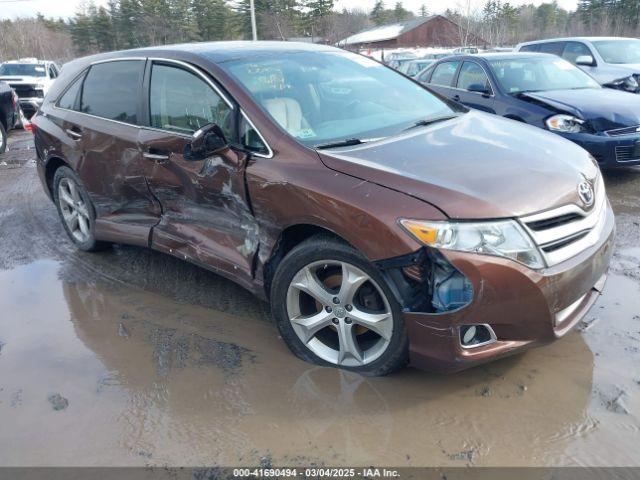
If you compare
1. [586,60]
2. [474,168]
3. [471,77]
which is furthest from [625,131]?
[586,60]

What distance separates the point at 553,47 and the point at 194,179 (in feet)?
32.7

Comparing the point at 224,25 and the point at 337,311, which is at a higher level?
the point at 224,25

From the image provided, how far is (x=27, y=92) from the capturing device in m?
15.6

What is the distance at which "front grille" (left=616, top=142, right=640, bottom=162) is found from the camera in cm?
575

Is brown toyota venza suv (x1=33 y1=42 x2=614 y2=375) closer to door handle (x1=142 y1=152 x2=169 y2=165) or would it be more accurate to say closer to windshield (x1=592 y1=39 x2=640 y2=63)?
door handle (x1=142 y1=152 x2=169 y2=165)

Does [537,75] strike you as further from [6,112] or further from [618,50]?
[6,112]

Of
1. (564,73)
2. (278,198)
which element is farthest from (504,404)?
(564,73)

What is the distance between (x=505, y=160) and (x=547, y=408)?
126 centimetres

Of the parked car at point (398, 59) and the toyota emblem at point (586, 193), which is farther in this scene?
the parked car at point (398, 59)

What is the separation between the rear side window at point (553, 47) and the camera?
1074 centimetres

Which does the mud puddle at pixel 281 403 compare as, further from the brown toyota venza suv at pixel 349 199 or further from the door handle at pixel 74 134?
the door handle at pixel 74 134

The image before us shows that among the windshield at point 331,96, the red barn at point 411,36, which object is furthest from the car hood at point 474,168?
the red barn at point 411,36

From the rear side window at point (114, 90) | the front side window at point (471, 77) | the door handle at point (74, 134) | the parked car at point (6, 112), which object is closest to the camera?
the rear side window at point (114, 90)

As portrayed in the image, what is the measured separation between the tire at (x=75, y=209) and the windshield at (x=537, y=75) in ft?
17.0
